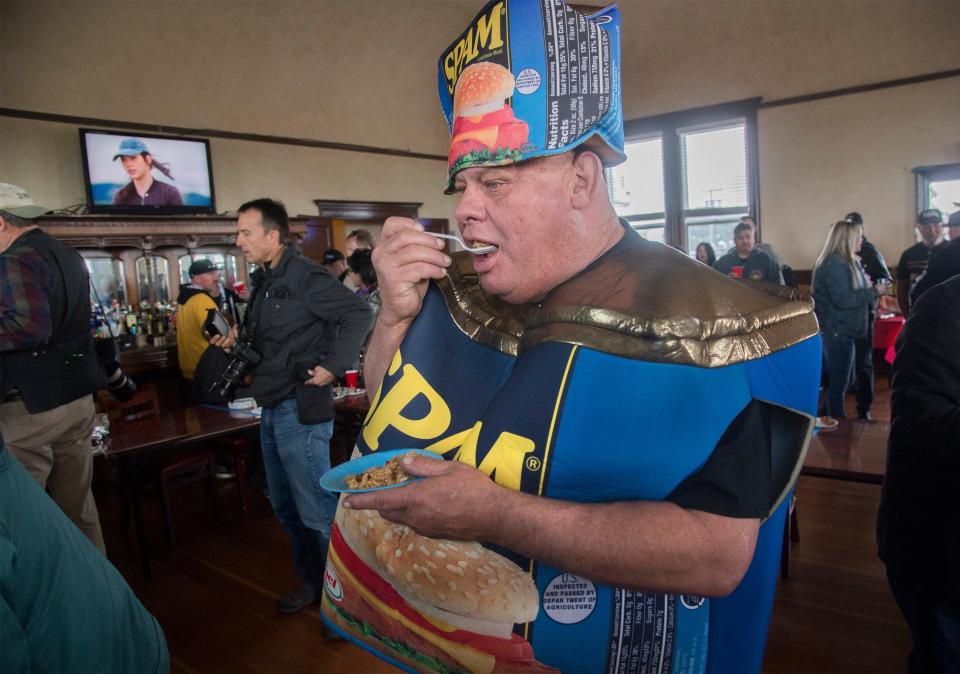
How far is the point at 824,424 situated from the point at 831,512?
96 cm

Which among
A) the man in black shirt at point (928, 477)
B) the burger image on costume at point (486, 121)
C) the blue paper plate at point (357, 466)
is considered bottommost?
the man in black shirt at point (928, 477)

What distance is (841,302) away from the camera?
4.61m

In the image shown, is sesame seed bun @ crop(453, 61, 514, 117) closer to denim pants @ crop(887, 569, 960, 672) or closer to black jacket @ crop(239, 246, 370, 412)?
denim pants @ crop(887, 569, 960, 672)

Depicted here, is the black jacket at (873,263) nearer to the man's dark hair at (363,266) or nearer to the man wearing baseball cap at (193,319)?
the man's dark hair at (363,266)

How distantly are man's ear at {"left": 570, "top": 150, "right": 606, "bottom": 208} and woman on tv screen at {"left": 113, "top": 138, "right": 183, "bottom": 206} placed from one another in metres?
6.37

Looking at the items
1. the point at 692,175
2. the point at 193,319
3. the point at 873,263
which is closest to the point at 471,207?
the point at 193,319

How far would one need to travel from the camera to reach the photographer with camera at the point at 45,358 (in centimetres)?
231

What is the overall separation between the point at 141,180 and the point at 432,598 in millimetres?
6569

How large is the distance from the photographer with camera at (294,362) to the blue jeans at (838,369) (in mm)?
3749

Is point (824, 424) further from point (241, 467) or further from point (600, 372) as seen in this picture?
point (241, 467)

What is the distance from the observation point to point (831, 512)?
132 inches

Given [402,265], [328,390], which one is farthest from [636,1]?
[402,265]

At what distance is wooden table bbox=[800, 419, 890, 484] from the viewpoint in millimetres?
2133

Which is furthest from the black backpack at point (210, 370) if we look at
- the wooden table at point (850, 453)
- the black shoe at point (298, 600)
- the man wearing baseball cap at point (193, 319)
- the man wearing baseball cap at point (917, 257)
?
the man wearing baseball cap at point (917, 257)
